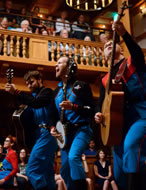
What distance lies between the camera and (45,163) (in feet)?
10.9

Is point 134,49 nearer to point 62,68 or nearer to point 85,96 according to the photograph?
point 85,96

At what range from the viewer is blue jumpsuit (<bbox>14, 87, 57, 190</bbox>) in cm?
325

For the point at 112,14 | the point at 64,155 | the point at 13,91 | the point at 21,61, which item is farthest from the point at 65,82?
the point at 112,14

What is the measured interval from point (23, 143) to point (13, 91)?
0.72m

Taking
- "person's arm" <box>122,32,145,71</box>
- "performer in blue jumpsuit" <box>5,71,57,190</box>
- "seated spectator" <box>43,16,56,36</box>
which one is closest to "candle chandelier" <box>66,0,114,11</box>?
"performer in blue jumpsuit" <box>5,71,57,190</box>

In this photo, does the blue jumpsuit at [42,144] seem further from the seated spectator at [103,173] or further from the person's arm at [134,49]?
the seated spectator at [103,173]

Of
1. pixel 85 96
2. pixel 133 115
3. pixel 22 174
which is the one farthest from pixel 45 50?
pixel 133 115

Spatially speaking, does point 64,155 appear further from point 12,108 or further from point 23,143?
point 12,108

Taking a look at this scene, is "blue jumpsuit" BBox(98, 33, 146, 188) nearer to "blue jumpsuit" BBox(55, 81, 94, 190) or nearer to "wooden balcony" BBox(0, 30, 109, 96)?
"blue jumpsuit" BBox(55, 81, 94, 190)

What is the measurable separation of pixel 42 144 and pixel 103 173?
454 cm

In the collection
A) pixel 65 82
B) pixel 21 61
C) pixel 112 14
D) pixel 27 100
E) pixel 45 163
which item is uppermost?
pixel 112 14

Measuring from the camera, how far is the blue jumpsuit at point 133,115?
221 cm

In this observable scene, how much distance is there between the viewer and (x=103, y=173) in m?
7.49

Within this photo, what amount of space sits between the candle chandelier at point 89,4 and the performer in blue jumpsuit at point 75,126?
150 cm
